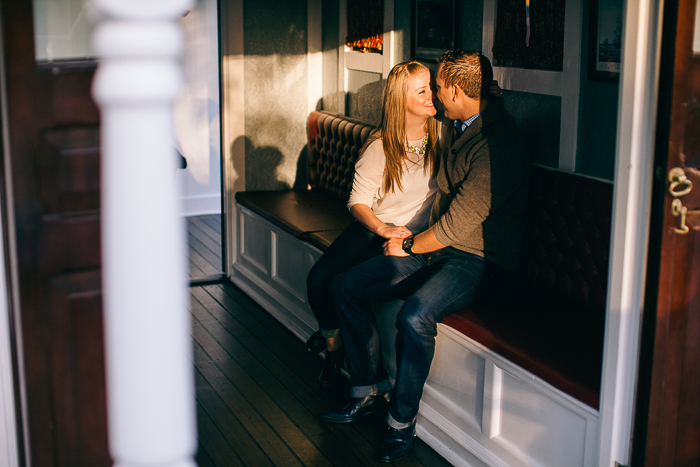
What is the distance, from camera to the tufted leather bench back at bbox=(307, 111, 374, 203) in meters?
4.39

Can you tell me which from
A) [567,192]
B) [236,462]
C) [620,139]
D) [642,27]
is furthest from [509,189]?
[236,462]

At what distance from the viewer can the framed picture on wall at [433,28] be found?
3625 millimetres

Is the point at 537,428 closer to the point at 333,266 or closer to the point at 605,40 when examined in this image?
the point at 333,266

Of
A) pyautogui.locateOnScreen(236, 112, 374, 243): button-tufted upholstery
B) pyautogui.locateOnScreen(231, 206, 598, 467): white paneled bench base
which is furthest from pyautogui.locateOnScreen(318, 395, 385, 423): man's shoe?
pyautogui.locateOnScreen(236, 112, 374, 243): button-tufted upholstery

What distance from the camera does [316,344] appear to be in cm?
348

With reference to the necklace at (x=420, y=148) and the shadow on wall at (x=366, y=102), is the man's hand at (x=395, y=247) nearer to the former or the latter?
the necklace at (x=420, y=148)

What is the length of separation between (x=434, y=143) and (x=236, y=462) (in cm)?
157

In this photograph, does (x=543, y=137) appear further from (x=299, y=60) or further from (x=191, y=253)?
(x=191, y=253)

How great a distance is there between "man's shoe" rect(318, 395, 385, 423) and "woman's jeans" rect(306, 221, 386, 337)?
0.39 m

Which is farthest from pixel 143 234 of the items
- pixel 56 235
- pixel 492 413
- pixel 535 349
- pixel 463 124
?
pixel 463 124

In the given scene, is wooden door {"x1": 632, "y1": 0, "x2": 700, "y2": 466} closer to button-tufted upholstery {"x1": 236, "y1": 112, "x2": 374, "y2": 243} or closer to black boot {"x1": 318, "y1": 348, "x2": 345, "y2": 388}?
black boot {"x1": 318, "y1": 348, "x2": 345, "y2": 388}

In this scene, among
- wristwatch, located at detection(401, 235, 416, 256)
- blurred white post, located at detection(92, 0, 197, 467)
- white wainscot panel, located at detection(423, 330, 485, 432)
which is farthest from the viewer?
wristwatch, located at detection(401, 235, 416, 256)

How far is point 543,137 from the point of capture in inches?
123

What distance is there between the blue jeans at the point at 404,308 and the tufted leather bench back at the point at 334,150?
1.51 m
